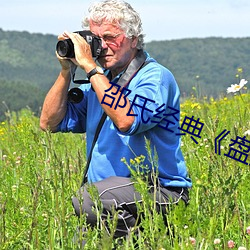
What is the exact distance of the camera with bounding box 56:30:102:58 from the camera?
3428mm

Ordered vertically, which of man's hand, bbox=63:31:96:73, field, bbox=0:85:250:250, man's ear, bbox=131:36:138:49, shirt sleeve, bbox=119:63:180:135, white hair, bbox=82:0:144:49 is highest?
white hair, bbox=82:0:144:49

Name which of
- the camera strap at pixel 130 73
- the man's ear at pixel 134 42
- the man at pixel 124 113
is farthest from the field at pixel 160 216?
the man's ear at pixel 134 42

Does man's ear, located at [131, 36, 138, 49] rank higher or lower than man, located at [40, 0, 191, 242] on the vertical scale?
higher

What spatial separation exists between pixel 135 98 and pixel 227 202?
906mm

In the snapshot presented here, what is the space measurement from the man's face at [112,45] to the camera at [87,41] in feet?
0.16

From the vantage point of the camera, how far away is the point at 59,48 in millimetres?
3572

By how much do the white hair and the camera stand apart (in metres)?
0.11

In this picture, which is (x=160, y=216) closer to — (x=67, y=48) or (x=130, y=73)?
(x=130, y=73)

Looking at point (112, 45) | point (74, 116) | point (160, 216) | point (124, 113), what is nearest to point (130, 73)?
point (112, 45)

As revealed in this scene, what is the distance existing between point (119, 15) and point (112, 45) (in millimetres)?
161

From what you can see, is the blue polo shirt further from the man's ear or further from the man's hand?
the man's hand

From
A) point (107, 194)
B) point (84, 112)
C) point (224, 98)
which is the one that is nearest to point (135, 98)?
point (107, 194)

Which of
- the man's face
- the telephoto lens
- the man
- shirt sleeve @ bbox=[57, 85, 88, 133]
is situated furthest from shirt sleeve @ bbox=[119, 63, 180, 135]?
shirt sleeve @ bbox=[57, 85, 88, 133]

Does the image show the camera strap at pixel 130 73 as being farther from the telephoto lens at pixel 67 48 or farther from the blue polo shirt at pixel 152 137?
the telephoto lens at pixel 67 48
